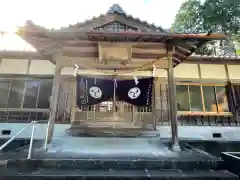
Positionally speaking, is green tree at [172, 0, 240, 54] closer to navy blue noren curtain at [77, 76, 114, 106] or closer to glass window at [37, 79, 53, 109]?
navy blue noren curtain at [77, 76, 114, 106]

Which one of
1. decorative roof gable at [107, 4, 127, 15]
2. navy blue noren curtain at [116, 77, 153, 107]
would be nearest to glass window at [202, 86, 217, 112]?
navy blue noren curtain at [116, 77, 153, 107]

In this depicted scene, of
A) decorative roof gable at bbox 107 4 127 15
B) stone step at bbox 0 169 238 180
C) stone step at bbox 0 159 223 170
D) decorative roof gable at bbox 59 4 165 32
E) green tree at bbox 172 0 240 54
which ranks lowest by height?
stone step at bbox 0 169 238 180

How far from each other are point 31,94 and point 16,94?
832 millimetres

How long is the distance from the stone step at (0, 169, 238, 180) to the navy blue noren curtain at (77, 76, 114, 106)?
302cm

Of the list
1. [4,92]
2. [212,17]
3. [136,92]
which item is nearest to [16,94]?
[4,92]

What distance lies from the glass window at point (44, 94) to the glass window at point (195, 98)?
8.34 meters

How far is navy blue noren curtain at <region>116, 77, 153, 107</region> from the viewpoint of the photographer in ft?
23.2

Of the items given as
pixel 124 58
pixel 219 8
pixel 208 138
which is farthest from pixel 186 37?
pixel 219 8

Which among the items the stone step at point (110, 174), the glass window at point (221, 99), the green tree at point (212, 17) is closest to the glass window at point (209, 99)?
the glass window at point (221, 99)

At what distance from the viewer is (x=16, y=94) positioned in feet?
31.5

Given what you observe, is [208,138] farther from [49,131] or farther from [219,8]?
[219,8]

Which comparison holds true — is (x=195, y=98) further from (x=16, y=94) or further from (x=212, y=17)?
(x=212, y=17)

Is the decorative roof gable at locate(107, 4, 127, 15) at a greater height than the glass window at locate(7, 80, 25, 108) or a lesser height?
greater

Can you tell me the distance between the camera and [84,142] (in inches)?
297
